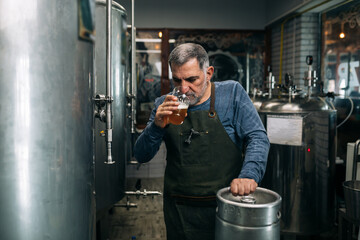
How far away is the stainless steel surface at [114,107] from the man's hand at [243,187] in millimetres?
1522

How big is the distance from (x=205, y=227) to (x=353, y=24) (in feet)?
11.4

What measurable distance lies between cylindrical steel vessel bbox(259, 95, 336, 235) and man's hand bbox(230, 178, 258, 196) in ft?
6.12

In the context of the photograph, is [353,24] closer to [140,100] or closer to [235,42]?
[235,42]

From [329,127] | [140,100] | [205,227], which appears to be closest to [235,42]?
[140,100]

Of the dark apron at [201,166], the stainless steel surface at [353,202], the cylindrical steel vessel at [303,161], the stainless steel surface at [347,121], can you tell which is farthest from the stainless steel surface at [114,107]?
the stainless steel surface at [347,121]

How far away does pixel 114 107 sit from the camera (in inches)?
116

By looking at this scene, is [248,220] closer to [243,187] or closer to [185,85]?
[243,187]

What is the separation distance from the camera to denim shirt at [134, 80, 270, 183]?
1.83 m

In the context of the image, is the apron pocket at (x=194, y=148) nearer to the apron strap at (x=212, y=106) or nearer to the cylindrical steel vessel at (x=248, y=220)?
the apron strap at (x=212, y=106)

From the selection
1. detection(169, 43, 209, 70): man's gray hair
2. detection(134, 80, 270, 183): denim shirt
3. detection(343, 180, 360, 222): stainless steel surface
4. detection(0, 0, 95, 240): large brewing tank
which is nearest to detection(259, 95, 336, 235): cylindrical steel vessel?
detection(343, 180, 360, 222): stainless steel surface

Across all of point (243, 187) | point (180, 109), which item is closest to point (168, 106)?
point (180, 109)

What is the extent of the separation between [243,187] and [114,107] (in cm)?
173

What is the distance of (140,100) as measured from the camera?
621cm

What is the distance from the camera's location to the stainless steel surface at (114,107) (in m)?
2.73
